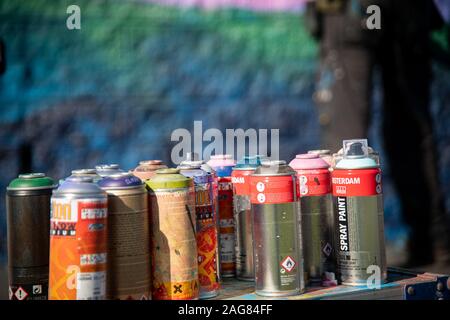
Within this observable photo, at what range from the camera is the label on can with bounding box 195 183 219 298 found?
277 centimetres

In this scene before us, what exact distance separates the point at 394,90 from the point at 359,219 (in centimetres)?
403

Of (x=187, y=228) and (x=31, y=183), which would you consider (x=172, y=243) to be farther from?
(x=31, y=183)

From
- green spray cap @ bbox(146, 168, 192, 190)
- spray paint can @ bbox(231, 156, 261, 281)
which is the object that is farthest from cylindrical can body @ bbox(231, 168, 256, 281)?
green spray cap @ bbox(146, 168, 192, 190)

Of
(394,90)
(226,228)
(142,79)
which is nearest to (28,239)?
(226,228)

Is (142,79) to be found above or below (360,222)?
above

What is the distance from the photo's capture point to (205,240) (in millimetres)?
2787

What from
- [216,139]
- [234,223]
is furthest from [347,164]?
[216,139]

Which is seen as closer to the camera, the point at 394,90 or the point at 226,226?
the point at 226,226

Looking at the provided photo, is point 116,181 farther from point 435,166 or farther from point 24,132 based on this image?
point 435,166

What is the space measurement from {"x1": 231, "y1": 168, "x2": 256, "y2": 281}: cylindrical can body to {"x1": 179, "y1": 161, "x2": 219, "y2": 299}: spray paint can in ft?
0.82

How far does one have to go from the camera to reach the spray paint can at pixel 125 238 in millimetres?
2502

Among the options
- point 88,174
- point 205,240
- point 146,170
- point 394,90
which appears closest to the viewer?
point 88,174

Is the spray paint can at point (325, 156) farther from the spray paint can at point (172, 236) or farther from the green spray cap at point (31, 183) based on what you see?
the green spray cap at point (31, 183)
